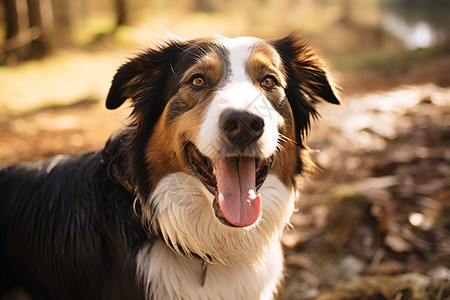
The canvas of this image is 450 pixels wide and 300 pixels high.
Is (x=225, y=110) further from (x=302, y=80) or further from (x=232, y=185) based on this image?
(x=302, y=80)

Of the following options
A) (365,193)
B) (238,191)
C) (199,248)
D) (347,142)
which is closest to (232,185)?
(238,191)

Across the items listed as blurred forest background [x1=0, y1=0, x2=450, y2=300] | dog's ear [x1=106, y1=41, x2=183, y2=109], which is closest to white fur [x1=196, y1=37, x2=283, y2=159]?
dog's ear [x1=106, y1=41, x2=183, y2=109]

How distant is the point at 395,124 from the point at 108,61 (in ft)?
40.6

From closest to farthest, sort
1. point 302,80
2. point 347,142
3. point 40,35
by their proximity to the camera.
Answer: point 302,80 → point 347,142 → point 40,35

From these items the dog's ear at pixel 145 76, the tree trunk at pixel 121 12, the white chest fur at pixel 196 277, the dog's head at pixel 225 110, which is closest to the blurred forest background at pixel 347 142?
the dog's ear at pixel 145 76

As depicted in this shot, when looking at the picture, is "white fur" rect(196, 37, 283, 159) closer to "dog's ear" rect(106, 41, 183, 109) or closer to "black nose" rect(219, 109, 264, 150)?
"black nose" rect(219, 109, 264, 150)

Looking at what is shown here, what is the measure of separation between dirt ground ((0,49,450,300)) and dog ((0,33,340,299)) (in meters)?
0.44

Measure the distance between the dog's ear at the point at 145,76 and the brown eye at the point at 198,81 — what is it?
0.80 ft

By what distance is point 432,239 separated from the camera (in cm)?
353

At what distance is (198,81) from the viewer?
267 centimetres

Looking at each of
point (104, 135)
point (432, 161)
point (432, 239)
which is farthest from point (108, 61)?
point (432, 239)

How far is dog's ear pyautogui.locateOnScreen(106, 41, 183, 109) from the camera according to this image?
2.81m

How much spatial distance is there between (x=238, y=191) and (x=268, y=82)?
32.0 inches

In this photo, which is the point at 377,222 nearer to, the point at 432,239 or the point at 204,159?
the point at 432,239
